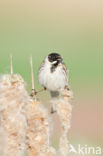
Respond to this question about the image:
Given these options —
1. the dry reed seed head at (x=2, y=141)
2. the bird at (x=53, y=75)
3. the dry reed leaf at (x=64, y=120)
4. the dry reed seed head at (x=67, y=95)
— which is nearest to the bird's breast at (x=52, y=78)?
the bird at (x=53, y=75)

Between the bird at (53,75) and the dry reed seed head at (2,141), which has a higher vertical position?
the bird at (53,75)

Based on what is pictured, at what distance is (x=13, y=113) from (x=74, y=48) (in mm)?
14273

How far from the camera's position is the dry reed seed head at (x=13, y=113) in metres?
4.48

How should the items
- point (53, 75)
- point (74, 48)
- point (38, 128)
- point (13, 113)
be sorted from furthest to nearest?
point (74, 48)
point (53, 75)
point (38, 128)
point (13, 113)

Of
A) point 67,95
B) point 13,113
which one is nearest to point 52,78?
point 67,95

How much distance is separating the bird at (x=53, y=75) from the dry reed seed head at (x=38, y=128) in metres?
2.30

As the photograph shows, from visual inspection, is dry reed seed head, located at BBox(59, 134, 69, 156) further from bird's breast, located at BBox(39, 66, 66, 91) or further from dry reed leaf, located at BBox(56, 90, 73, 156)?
bird's breast, located at BBox(39, 66, 66, 91)

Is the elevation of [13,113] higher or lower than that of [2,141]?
higher

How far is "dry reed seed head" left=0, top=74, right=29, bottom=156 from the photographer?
448 cm

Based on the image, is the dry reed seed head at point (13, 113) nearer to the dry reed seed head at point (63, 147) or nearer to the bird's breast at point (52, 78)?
the dry reed seed head at point (63, 147)

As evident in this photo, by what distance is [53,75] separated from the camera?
703 centimetres

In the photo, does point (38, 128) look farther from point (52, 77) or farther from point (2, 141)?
point (52, 77)

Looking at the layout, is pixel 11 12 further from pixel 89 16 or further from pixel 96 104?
pixel 96 104

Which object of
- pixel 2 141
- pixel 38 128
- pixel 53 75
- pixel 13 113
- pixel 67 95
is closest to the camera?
pixel 2 141
